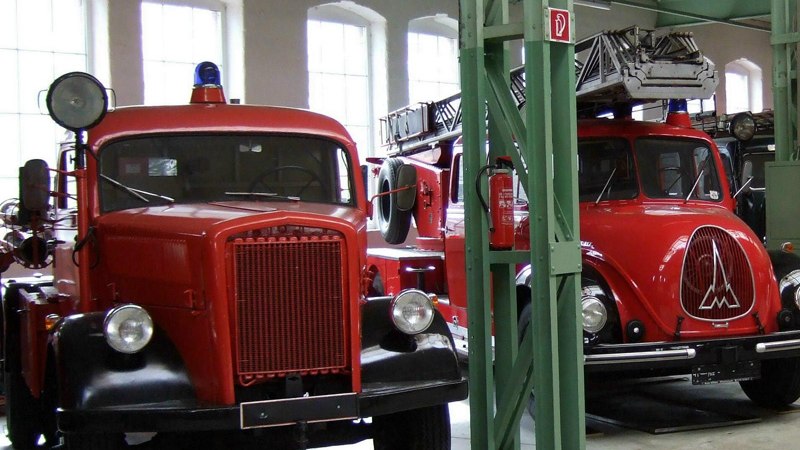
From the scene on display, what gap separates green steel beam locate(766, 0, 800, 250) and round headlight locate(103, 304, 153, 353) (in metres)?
5.87

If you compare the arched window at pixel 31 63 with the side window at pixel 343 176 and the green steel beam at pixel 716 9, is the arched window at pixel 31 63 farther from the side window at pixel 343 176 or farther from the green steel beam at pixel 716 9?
the green steel beam at pixel 716 9

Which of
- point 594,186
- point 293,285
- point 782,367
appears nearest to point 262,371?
point 293,285

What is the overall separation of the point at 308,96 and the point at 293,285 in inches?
391

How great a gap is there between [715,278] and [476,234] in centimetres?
207

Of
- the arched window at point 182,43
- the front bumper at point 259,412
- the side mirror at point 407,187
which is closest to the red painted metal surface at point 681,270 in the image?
the side mirror at point 407,187

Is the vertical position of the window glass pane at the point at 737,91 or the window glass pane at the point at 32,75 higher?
the window glass pane at the point at 737,91

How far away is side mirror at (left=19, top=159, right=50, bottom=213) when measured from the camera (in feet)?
14.2

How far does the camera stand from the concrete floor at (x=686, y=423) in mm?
5570

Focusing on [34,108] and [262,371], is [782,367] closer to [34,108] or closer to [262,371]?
[262,371]

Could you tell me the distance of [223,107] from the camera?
5.01 m

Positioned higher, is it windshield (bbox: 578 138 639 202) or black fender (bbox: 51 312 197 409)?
windshield (bbox: 578 138 639 202)

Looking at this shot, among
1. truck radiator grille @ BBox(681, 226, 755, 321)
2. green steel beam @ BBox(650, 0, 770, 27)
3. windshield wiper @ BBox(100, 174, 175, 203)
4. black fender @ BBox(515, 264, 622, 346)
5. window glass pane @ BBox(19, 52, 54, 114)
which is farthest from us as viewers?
green steel beam @ BBox(650, 0, 770, 27)

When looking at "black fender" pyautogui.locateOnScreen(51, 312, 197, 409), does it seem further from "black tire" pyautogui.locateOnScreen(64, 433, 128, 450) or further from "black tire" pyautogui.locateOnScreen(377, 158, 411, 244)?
"black tire" pyautogui.locateOnScreen(377, 158, 411, 244)

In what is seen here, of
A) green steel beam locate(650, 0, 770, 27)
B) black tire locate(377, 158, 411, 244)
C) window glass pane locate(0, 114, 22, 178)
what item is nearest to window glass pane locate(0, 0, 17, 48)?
window glass pane locate(0, 114, 22, 178)
